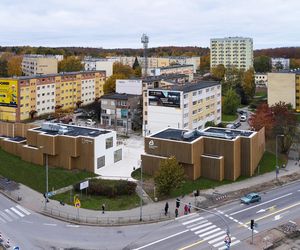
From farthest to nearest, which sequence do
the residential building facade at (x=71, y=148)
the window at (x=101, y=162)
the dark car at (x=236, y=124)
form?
1. the dark car at (x=236, y=124)
2. the window at (x=101, y=162)
3. the residential building facade at (x=71, y=148)

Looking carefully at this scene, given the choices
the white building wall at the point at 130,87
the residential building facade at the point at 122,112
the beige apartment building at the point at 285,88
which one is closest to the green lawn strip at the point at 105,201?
the residential building facade at the point at 122,112

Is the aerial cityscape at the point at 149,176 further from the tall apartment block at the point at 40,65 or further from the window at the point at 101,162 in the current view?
the tall apartment block at the point at 40,65

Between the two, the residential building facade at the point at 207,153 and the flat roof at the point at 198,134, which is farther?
the flat roof at the point at 198,134

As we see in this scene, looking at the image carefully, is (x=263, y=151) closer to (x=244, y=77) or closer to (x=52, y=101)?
(x=52, y=101)

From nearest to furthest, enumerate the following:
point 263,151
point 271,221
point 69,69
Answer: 1. point 271,221
2. point 263,151
3. point 69,69

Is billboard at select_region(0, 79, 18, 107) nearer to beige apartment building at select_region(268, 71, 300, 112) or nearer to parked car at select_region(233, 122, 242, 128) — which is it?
parked car at select_region(233, 122, 242, 128)

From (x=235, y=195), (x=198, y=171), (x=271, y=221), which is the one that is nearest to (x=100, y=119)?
(x=198, y=171)

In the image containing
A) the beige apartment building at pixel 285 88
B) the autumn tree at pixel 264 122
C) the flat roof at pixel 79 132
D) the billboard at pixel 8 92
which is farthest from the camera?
the beige apartment building at pixel 285 88

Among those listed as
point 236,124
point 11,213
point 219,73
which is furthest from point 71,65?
point 11,213
